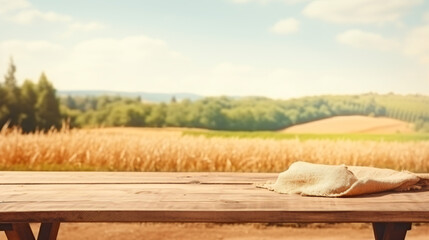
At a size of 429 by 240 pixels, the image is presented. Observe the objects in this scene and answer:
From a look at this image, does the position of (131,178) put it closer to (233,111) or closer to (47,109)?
(233,111)

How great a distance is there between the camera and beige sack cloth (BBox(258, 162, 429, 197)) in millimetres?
1604

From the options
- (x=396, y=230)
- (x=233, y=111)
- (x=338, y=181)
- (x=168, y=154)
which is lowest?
(x=168, y=154)

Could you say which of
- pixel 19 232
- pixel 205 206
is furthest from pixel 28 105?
pixel 205 206

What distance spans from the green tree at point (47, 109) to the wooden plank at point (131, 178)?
17.3 ft

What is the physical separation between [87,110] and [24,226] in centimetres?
579

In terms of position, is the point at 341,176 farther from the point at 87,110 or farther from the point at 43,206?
the point at 87,110

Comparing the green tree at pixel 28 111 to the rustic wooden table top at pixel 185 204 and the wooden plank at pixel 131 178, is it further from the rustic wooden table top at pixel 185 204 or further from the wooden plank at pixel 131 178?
the rustic wooden table top at pixel 185 204

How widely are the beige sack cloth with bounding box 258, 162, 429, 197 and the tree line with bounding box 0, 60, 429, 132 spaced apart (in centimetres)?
487

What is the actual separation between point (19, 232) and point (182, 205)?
1.60 feet

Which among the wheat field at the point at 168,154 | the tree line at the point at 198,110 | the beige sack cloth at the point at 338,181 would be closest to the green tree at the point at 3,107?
the tree line at the point at 198,110

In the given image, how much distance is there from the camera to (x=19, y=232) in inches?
60.8

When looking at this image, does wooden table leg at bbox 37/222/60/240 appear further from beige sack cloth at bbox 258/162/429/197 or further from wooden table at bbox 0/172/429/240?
beige sack cloth at bbox 258/162/429/197

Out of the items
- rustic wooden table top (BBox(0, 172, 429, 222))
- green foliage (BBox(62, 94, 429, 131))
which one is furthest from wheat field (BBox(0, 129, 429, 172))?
rustic wooden table top (BBox(0, 172, 429, 222))

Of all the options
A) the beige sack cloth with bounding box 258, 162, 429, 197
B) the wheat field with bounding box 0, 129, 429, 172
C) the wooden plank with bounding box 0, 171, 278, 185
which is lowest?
the wheat field with bounding box 0, 129, 429, 172
